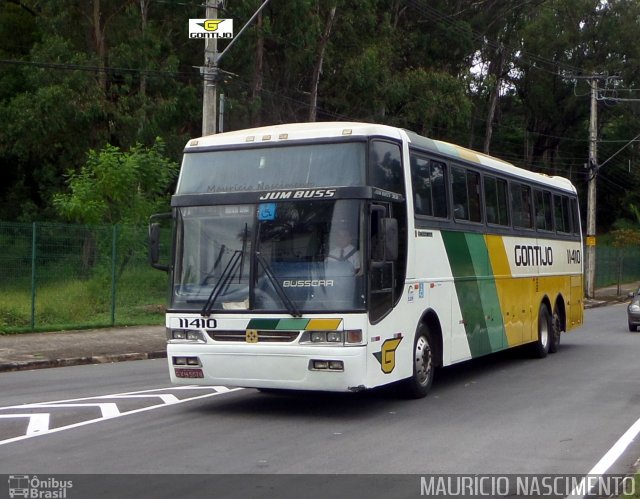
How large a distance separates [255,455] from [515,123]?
59.1m

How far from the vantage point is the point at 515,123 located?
2589 inches

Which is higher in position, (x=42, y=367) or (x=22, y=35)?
(x=22, y=35)

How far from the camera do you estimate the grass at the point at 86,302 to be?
2064cm

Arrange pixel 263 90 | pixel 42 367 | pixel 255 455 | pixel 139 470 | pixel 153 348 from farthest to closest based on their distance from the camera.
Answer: pixel 263 90 → pixel 153 348 → pixel 42 367 → pixel 255 455 → pixel 139 470

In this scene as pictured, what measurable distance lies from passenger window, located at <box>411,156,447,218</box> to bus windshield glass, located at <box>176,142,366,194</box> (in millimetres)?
1381

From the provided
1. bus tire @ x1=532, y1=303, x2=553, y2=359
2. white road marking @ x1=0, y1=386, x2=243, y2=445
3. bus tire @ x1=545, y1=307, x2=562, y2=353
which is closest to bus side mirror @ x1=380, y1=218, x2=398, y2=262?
white road marking @ x1=0, y1=386, x2=243, y2=445

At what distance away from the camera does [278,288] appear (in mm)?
11062

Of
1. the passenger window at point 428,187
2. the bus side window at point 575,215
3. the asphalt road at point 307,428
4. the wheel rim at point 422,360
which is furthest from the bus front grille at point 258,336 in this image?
the bus side window at point 575,215

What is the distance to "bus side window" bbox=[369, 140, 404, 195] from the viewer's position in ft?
37.4

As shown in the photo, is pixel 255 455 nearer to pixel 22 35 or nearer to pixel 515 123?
pixel 22 35

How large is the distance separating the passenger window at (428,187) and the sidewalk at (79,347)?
763 centimetres

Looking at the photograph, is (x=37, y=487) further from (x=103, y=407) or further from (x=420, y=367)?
(x=420, y=367)

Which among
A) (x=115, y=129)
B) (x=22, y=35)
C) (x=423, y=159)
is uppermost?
(x=22, y=35)

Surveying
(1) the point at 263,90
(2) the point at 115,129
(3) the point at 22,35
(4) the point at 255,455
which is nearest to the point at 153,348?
(4) the point at 255,455
